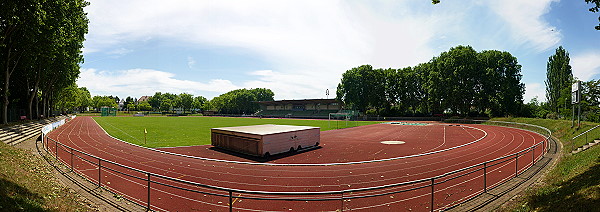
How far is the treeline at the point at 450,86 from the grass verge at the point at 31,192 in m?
64.7

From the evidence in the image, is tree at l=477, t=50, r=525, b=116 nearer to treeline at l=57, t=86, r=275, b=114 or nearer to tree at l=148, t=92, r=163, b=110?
treeline at l=57, t=86, r=275, b=114

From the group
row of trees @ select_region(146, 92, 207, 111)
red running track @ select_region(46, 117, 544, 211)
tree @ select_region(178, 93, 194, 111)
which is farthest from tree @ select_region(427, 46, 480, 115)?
row of trees @ select_region(146, 92, 207, 111)

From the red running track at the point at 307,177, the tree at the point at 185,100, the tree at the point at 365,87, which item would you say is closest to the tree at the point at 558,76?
the tree at the point at 365,87

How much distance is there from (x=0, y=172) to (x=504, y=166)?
863 inches

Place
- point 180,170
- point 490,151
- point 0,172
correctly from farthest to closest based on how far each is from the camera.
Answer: point 490,151 < point 180,170 < point 0,172

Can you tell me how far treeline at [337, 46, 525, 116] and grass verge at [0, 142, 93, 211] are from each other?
64663 mm

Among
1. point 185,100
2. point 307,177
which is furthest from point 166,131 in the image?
point 185,100

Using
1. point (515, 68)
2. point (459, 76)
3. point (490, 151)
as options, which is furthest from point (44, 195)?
point (515, 68)

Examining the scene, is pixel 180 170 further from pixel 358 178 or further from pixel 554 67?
pixel 554 67

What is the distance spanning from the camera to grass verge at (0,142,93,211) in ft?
20.5

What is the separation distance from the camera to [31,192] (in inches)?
294

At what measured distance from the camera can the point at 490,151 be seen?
1995 centimetres

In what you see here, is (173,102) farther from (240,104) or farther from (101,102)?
(240,104)

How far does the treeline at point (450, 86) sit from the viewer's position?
179 feet
